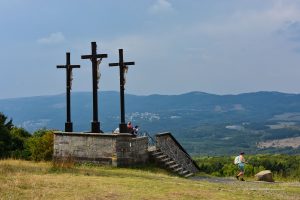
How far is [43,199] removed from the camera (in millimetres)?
14422

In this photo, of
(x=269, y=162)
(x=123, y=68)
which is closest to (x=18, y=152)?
(x=123, y=68)

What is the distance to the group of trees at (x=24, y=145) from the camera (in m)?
32.6

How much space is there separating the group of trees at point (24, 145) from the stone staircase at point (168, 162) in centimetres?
680

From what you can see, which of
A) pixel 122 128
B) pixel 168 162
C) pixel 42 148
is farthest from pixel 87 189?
pixel 42 148

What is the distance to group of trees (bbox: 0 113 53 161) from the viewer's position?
32631 millimetres

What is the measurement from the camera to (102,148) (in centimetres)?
2888

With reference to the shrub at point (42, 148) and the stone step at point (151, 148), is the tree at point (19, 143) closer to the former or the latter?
the shrub at point (42, 148)

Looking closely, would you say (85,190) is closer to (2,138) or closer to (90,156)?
(90,156)

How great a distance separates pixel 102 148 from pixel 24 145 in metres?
9.61

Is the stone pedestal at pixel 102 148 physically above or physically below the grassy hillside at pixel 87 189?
above

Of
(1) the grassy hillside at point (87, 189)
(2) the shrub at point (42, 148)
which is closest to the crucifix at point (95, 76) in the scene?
(2) the shrub at point (42, 148)

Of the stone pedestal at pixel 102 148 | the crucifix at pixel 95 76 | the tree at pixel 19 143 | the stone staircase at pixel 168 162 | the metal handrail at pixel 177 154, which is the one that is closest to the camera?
the stone pedestal at pixel 102 148

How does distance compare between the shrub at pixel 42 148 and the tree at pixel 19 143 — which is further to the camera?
the tree at pixel 19 143

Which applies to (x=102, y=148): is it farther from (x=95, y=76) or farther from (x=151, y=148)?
(x=95, y=76)
